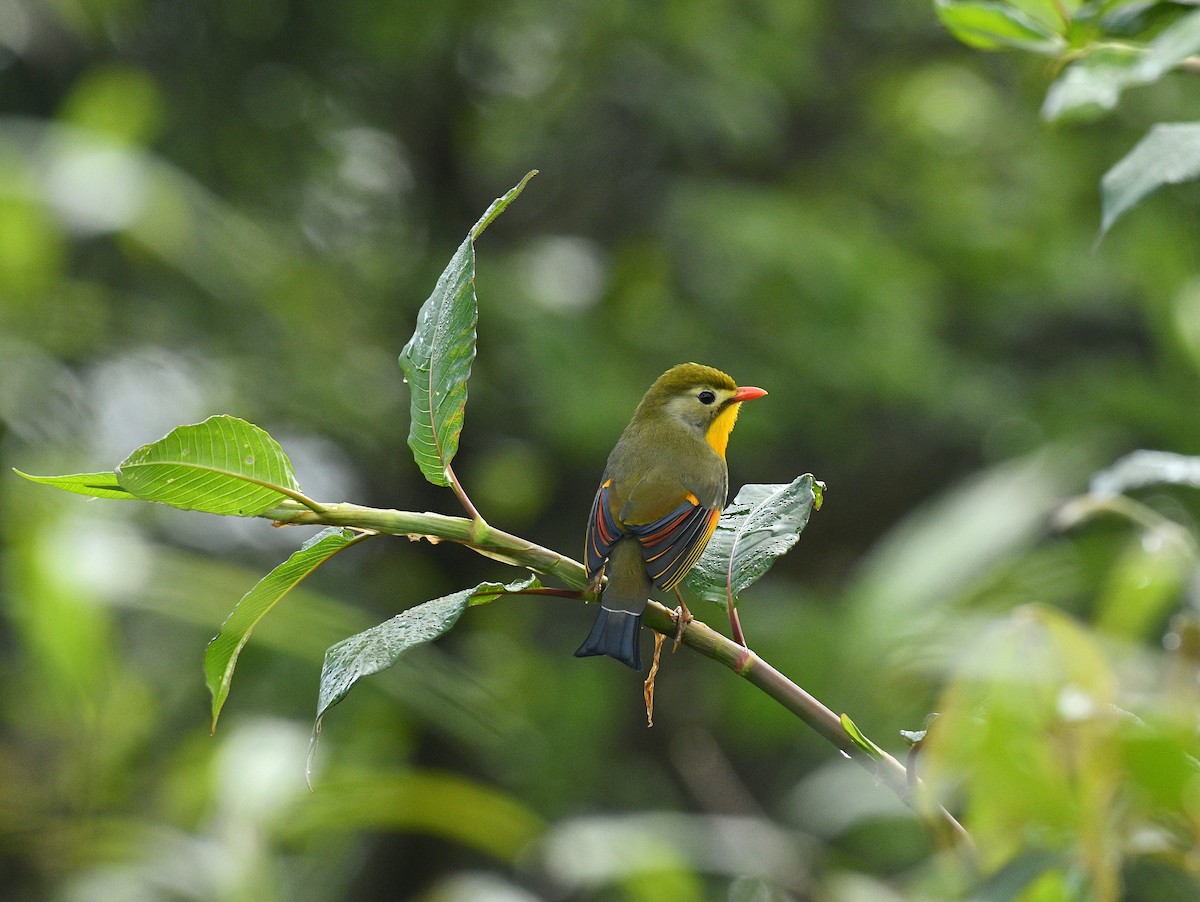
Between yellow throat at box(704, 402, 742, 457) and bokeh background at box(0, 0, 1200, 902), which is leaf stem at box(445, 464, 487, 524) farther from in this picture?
bokeh background at box(0, 0, 1200, 902)

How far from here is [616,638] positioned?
6.13 feet

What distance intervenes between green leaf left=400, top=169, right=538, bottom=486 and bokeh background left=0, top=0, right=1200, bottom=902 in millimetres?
3734

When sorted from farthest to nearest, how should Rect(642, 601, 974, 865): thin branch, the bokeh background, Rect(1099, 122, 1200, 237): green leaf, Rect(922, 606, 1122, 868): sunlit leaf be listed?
the bokeh background → Rect(1099, 122, 1200, 237): green leaf → Rect(642, 601, 974, 865): thin branch → Rect(922, 606, 1122, 868): sunlit leaf

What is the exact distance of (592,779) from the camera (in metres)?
7.20

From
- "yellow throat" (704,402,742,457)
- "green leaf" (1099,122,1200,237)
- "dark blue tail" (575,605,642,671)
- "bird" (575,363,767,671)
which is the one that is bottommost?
"yellow throat" (704,402,742,457)

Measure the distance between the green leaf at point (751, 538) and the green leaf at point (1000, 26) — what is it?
0.59 meters

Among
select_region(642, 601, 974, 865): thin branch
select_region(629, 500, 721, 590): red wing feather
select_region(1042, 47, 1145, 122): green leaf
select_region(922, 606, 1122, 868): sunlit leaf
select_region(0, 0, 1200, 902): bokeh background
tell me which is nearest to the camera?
select_region(922, 606, 1122, 868): sunlit leaf

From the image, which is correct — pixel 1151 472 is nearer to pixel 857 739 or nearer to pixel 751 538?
pixel 751 538

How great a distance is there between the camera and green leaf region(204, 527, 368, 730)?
1.13 meters

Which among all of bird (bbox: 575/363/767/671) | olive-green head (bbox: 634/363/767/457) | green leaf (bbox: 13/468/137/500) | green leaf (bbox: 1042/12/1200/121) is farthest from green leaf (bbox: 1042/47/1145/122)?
olive-green head (bbox: 634/363/767/457)

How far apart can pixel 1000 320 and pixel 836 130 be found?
1813mm

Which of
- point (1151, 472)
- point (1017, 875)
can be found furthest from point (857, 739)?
point (1151, 472)

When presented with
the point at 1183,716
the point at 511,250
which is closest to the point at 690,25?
the point at 511,250

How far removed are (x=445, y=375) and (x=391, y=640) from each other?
26 cm
